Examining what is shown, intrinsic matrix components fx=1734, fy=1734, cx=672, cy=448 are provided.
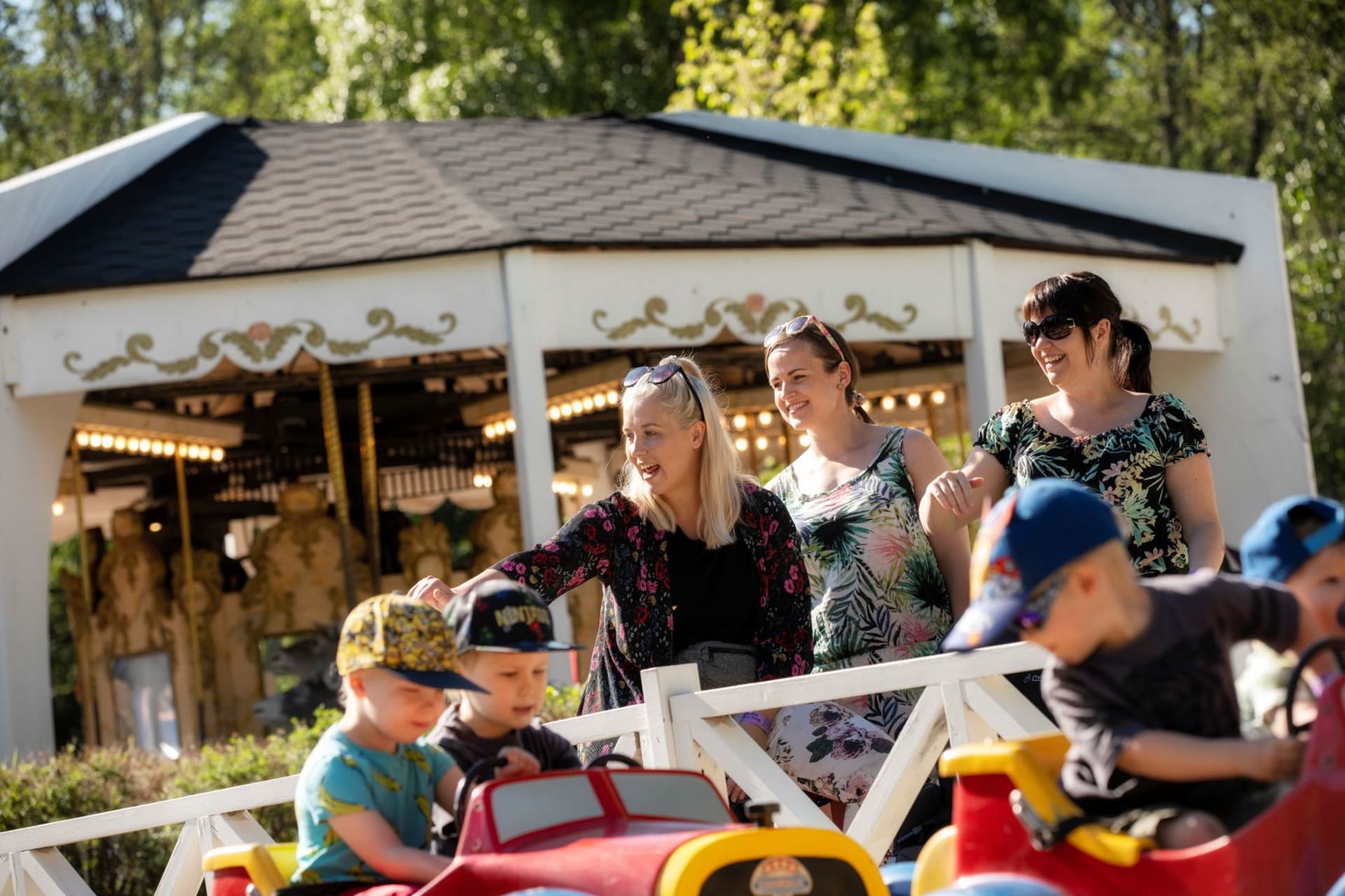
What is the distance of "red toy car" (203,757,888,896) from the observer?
2982 mm

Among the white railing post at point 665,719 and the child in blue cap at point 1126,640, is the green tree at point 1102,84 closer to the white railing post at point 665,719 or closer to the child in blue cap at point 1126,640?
the white railing post at point 665,719

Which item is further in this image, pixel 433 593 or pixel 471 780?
pixel 433 593

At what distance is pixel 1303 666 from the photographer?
2664 mm

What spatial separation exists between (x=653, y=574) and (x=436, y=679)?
131cm

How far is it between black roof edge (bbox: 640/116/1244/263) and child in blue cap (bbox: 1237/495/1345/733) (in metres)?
8.45

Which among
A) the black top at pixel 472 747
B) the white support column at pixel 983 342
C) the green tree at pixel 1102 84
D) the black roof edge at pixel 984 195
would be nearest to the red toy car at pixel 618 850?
the black top at pixel 472 747

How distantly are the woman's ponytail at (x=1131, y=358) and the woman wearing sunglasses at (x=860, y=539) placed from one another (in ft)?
1.77

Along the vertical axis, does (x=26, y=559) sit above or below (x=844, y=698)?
above

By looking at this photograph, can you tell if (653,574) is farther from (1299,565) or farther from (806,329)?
(1299,565)

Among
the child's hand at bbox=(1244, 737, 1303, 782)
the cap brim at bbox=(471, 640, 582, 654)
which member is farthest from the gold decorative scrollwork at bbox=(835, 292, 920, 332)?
the child's hand at bbox=(1244, 737, 1303, 782)

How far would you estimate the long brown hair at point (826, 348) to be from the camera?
4840 mm

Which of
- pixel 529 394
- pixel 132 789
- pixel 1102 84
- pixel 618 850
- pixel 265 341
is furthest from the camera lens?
pixel 1102 84

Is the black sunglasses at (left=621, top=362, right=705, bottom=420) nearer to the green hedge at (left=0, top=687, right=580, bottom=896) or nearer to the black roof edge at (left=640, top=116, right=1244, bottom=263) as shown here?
the green hedge at (left=0, top=687, right=580, bottom=896)

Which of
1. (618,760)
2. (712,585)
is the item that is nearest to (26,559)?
(712,585)
